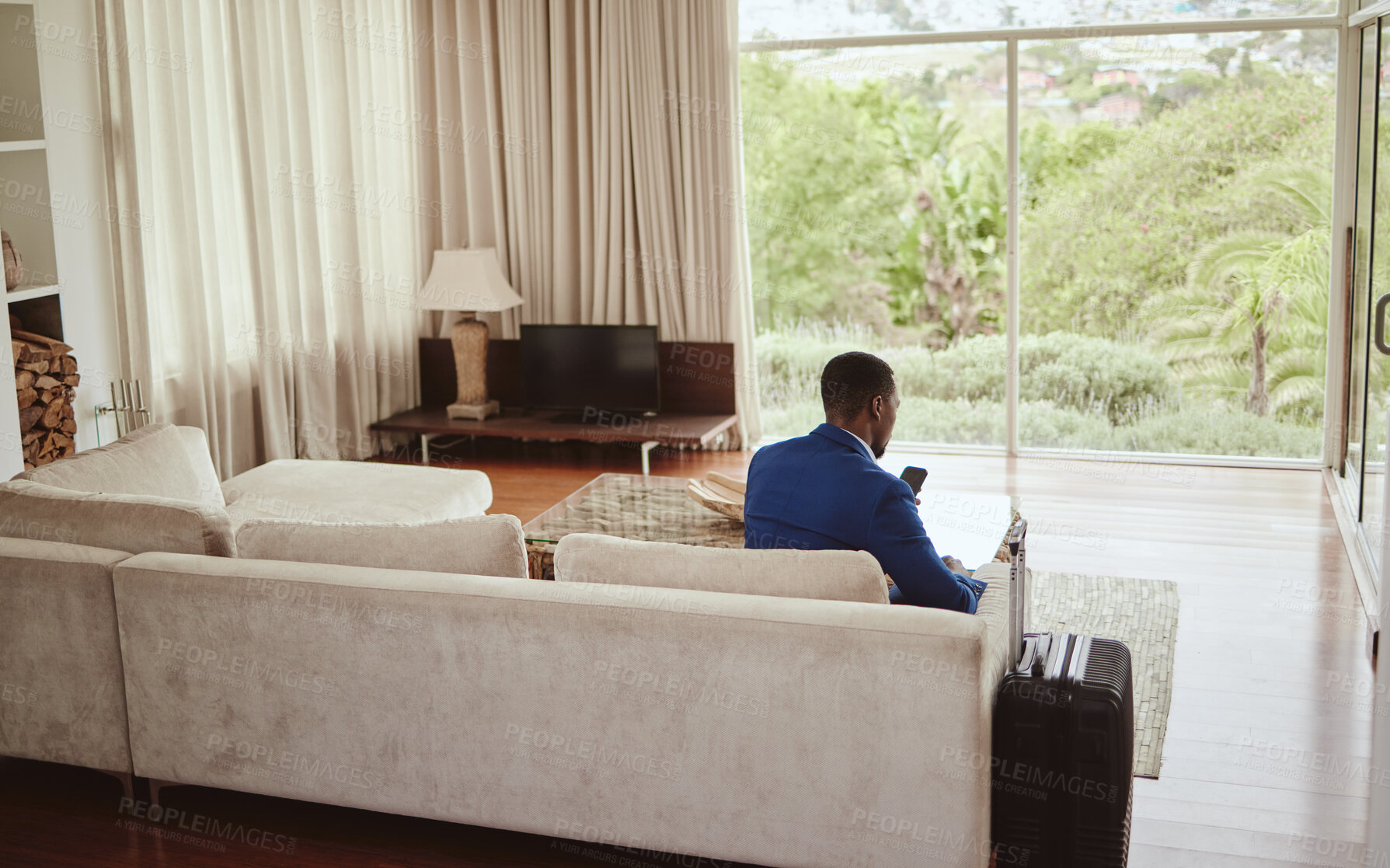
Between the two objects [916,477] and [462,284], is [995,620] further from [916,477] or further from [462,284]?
[462,284]

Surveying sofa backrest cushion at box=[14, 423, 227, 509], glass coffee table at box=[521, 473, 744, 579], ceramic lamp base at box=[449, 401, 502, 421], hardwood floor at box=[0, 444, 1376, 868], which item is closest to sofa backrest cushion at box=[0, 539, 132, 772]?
hardwood floor at box=[0, 444, 1376, 868]

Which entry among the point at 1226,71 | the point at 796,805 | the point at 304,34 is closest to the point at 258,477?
the point at 304,34

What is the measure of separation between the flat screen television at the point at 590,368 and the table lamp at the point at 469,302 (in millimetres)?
217

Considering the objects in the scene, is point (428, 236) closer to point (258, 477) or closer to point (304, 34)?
point (304, 34)

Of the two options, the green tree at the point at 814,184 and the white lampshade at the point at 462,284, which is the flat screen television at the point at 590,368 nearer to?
the white lampshade at the point at 462,284

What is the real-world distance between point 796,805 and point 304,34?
4.86 metres

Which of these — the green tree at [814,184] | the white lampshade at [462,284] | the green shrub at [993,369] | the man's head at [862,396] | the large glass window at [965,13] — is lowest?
the green shrub at [993,369]

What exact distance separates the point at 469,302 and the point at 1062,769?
4.64 metres

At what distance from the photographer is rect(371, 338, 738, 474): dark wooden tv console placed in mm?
6230

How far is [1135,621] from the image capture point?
13.3 feet

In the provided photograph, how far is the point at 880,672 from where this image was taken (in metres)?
2.32

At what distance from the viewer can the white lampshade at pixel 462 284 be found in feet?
21.0

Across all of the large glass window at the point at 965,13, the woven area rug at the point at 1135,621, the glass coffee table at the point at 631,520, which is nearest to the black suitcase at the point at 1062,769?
the woven area rug at the point at 1135,621

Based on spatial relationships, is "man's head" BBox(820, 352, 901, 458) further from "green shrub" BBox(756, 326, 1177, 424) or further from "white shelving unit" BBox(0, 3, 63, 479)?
"green shrub" BBox(756, 326, 1177, 424)
